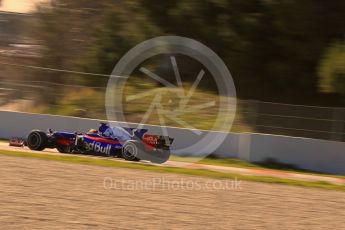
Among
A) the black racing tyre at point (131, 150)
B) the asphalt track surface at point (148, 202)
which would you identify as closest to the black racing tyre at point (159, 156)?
the black racing tyre at point (131, 150)

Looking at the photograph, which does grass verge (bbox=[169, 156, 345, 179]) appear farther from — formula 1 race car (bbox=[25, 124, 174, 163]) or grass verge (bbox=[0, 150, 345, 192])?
grass verge (bbox=[0, 150, 345, 192])

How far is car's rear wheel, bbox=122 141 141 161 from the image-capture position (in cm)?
1484

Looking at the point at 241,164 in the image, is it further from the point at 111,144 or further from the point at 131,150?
the point at 111,144

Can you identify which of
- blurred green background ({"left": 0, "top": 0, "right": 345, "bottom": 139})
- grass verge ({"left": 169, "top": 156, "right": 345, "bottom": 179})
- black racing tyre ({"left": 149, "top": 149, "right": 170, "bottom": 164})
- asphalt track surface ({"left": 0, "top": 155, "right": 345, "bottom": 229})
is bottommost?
grass verge ({"left": 169, "top": 156, "right": 345, "bottom": 179})

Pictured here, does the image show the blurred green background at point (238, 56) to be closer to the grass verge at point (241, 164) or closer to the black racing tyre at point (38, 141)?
the grass verge at point (241, 164)

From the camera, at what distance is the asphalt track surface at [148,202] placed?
725 cm

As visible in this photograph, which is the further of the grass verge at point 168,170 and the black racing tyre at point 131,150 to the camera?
the black racing tyre at point 131,150

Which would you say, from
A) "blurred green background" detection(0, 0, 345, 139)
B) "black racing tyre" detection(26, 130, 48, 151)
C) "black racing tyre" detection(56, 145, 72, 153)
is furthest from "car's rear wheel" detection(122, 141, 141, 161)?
"blurred green background" detection(0, 0, 345, 139)

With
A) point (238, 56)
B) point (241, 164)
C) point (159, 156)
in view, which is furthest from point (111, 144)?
point (238, 56)

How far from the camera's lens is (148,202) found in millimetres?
8562

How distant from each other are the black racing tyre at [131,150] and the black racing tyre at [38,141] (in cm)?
242

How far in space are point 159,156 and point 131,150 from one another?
749 mm

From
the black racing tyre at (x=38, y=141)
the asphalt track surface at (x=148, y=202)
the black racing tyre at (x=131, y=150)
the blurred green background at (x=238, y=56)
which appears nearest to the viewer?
the asphalt track surface at (x=148, y=202)

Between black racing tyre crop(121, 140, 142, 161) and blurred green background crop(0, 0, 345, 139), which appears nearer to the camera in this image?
black racing tyre crop(121, 140, 142, 161)
